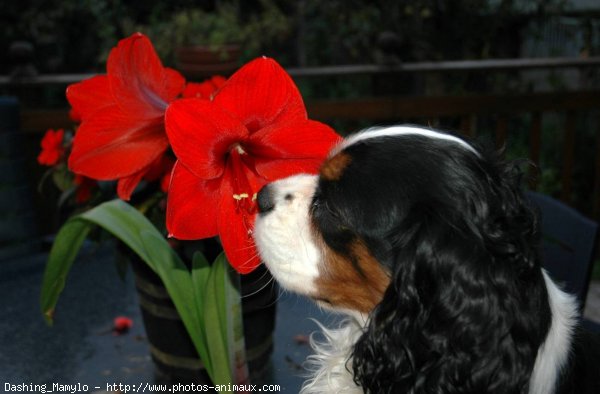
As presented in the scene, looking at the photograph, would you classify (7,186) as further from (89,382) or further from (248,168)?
(248,168)

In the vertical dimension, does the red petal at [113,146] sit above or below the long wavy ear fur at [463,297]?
above

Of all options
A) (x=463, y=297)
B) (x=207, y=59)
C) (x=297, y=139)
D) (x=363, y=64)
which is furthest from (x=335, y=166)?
(x=363, y=64)

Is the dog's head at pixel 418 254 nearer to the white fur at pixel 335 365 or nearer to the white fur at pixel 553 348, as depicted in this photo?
the white fur at pixel 553 348

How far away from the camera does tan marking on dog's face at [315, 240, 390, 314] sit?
1.44 metres

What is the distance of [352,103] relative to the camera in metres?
4.30

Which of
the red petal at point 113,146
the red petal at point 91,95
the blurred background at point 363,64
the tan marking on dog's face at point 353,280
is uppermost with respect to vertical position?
the red petal at point 91,95

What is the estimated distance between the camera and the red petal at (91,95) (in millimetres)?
1303

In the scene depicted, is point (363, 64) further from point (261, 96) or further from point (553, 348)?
point (261, 96)

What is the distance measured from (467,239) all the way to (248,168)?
401 millimetres

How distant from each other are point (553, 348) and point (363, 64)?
22.9 feet

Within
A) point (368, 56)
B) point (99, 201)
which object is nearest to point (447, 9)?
point (368, 56)

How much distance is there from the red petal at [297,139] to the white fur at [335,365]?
52 centimetres

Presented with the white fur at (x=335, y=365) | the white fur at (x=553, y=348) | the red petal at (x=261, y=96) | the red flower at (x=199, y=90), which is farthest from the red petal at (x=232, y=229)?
the white fur at (x=553, y=348)

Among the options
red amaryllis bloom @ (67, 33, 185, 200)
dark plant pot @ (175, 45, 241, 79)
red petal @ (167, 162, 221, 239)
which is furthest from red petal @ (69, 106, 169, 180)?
dark plant pot @ (175, 45, 241, 79)
